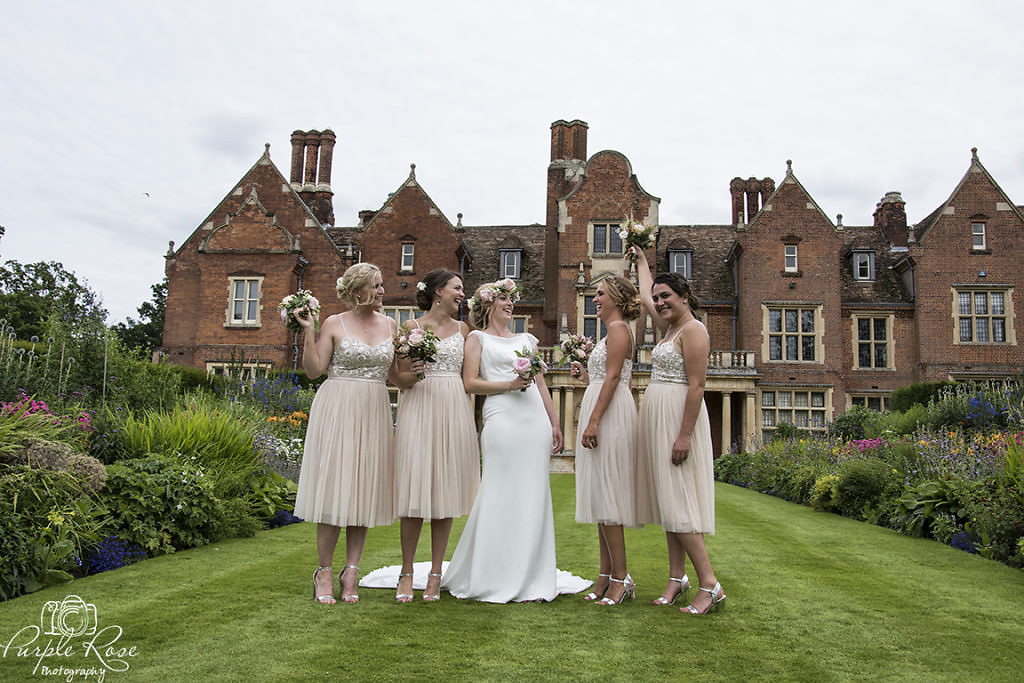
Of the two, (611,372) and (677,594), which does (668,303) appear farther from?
(677,594)

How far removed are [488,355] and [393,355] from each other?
27.1 inches

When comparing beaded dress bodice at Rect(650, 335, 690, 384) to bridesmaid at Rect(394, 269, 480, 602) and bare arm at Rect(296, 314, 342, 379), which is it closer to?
bridesmaid at Rect(394, 269, 480, 602)

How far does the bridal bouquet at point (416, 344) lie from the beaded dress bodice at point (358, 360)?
0.14 meters

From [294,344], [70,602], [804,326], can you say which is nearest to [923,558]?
[70,602]

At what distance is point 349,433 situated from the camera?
4.86 metres

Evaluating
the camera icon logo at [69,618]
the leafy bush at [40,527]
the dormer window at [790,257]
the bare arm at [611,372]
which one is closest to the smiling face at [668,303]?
the bare arm at [611,372]

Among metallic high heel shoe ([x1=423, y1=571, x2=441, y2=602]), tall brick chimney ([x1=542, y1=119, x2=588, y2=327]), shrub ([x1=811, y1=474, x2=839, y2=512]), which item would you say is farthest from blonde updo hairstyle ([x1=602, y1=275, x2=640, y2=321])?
tall brick chimney ([x1=542, y1=119, x2=588, y2=327])

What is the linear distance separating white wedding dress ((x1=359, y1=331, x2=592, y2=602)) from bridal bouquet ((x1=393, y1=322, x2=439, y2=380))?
0.45 meters

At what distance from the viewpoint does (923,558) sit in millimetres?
6898

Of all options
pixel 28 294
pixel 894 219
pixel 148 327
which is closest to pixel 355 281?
pixel 894 219

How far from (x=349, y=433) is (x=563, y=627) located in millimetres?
1889

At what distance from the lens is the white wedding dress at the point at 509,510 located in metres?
4.86

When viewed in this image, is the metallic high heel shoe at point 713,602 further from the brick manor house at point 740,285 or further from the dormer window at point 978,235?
the dormer window at point 978,235

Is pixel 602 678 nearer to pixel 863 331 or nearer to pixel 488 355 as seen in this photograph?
pixel 488 355
